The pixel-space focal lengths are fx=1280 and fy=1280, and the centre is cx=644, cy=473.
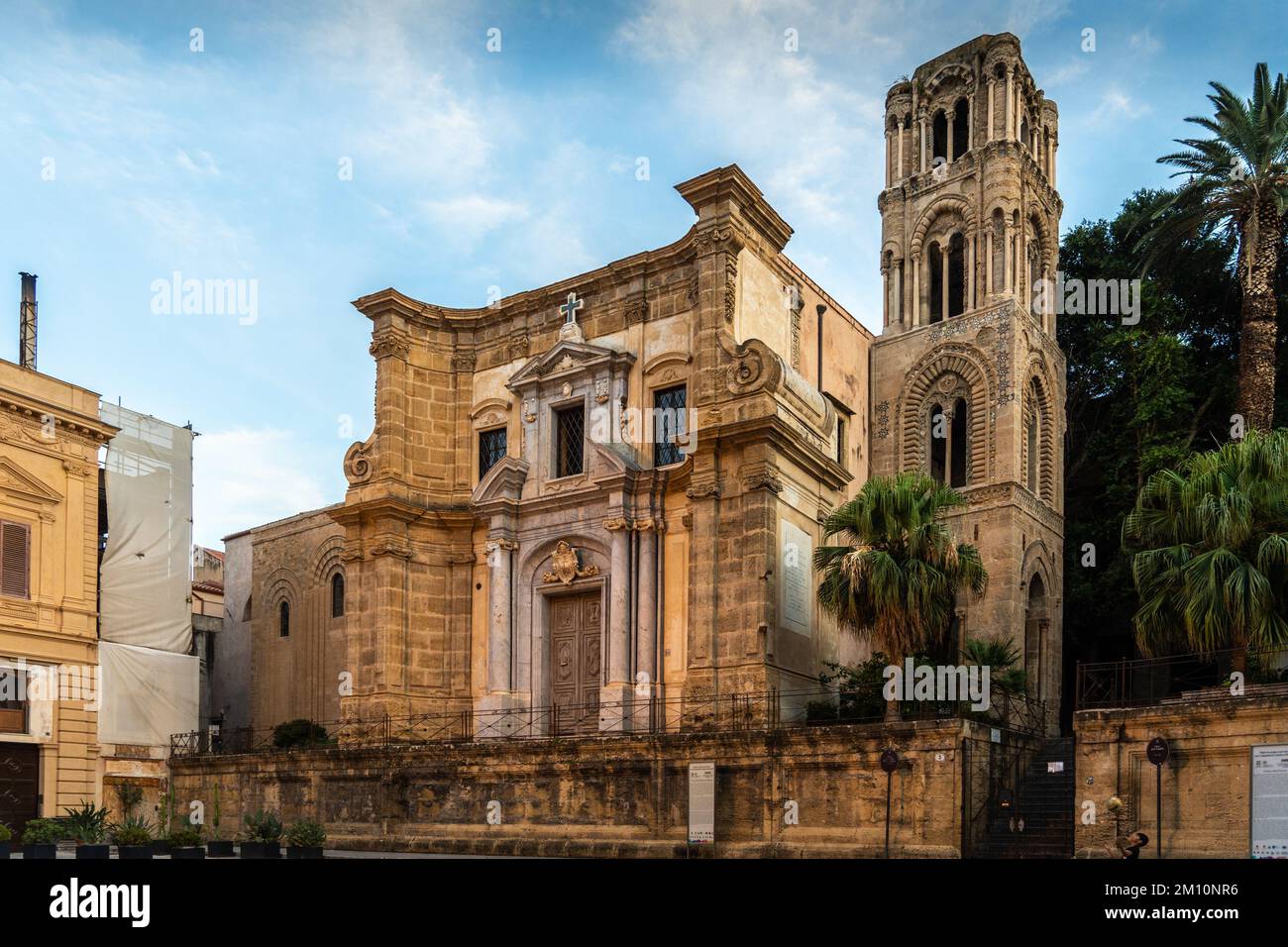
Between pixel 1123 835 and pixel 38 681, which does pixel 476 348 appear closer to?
pixel 38 681

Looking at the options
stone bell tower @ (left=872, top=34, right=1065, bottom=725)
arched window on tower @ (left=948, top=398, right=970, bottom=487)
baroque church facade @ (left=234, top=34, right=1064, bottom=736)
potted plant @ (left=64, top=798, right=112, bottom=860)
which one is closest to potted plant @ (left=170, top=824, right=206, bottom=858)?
potted plant @ (left=64, top=798, right=112, bottom=860)

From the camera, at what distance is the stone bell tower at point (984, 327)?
1293 inches

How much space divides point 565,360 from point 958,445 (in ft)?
37.7

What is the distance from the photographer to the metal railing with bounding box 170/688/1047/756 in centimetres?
2433

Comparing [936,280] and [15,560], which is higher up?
[936,280]

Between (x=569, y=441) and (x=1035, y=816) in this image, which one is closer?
(x=1035, y=816)

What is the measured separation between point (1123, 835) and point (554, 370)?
646 inches

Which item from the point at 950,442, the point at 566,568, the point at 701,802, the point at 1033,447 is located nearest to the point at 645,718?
the point at 701,802

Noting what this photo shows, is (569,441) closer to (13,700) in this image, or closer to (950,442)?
(950,442)

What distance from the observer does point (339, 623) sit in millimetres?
37188

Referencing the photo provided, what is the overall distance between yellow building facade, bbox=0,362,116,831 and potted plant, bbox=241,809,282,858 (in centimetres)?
502

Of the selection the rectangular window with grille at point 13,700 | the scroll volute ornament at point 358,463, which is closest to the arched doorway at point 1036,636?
the scroll volute ornament at point 358,463

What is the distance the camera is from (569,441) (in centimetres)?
3014

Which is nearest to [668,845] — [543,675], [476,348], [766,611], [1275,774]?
[766,611]
